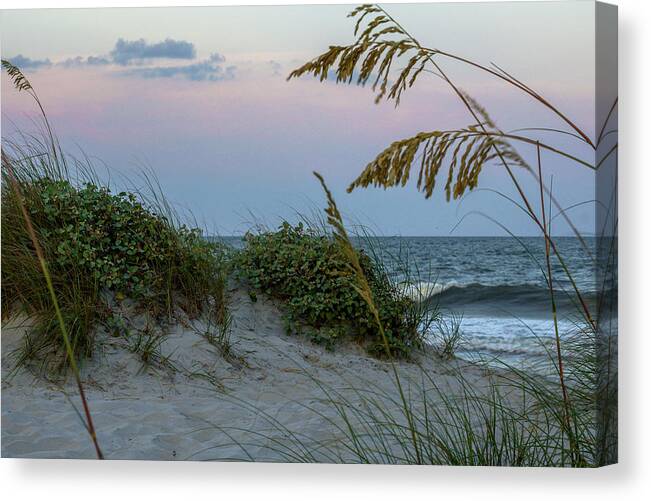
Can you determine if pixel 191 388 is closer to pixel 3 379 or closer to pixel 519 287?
pixel 3 379

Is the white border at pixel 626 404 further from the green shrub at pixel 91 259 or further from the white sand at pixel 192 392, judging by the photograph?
the green shrub at pixel 91 259

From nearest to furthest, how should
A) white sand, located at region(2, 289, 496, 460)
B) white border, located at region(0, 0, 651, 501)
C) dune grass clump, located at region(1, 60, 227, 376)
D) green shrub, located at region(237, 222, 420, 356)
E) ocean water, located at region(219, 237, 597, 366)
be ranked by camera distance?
white border, located at region(0, 0, 651, 501), white sand, located at region(2, 289, 496, 460), ocean water, located at region(219, 237, 597, 366), dune grass clump, located at region(1, 60, 227, 376), green shrub, located at region(237, 222, 420, 356)

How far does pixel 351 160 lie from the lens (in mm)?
3699

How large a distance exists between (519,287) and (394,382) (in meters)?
1.43

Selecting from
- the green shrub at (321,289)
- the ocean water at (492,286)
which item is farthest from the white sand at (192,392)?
the ocean water at (492,286)

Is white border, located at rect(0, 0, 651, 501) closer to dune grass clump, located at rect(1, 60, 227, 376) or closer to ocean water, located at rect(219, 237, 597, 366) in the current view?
ocean water, located at rect(219, 237, 597, 366)

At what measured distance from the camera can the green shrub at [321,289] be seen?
441 centimetres

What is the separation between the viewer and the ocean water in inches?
137

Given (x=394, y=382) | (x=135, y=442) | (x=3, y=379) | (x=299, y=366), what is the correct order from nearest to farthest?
1. (x=135, y=442)
2. (x=3, y=379)
3. (x=394, y=382)
4. (x=299, y=366)

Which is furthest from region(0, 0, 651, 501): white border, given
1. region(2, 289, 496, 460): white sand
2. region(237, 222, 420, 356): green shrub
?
region(237, 222, 420, 356): green shrub

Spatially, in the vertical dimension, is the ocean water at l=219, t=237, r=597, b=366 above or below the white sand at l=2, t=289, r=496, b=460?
above

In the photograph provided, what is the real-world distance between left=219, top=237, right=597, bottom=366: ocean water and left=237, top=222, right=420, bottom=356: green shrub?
125 millimetres

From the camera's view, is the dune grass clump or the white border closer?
the white border

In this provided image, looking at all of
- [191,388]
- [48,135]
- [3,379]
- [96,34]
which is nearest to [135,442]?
[191,388]
